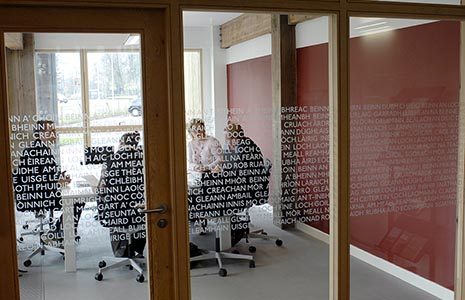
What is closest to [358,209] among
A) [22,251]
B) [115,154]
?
[115,154]

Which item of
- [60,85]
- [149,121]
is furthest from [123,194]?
[60,85]

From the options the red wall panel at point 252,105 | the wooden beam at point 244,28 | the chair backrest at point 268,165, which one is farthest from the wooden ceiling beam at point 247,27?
the chair backrest at point 268,165

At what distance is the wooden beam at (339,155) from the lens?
317cm

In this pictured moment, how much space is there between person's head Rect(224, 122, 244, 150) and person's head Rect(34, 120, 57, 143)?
0.96m

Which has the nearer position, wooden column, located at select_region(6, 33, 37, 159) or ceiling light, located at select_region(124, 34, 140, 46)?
wooden column, located at select_region(6, 33, 37, 159)

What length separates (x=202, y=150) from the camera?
3.02 metres

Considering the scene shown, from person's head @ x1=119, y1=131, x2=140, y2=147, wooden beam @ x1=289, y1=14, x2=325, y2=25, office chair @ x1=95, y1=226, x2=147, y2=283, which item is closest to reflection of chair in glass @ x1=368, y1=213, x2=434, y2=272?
wooden beam @ x1=289, y1=14, x2=325, y2=25

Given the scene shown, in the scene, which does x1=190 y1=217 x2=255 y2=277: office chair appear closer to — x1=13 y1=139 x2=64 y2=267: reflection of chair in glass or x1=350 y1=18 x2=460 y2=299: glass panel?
x1=350 y1=18 x2=460 y2=299: glass panel

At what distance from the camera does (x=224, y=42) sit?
3.14m

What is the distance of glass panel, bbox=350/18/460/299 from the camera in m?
3.46

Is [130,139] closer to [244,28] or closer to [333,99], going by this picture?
[244,28]

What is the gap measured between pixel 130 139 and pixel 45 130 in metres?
0.44

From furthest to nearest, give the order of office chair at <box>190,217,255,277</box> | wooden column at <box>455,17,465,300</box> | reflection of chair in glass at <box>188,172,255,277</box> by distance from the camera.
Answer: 1. wooden column at <box>455,17,465,300</box>
2. office chair at <box>190,217,255,277</box>
3. reflection of chair in glass at <box>188,172,255,277</box>

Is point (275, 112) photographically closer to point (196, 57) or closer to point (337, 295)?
point (196, 57)
